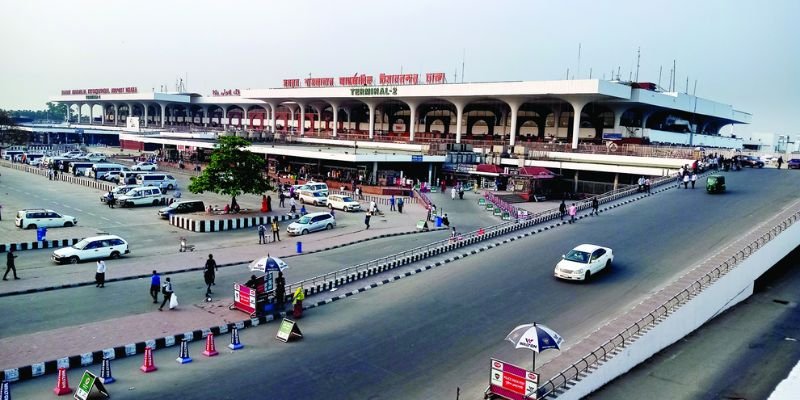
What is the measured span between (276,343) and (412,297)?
5.80 metres

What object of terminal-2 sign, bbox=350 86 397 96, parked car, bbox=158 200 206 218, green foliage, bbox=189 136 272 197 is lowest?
parked car, bbox=158 200 206 218

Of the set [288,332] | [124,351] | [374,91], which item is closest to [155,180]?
[374,91]

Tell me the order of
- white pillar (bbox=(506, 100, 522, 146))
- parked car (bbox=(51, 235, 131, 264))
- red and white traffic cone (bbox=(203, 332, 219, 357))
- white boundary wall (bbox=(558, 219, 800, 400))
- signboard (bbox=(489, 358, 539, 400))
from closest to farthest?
signboard (bbox=(489, 358, 539, 400)) → white boundary wall (bbox=(558, 219, 800, 400)) → red and white traffic cone (bbox=(203, 332, 219, 357)) → parked car (bbox=(51, 235, 131, 264)) → white pillar (bbox=(506, 100, 522, 146))

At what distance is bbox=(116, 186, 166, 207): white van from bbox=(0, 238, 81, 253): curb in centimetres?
1269

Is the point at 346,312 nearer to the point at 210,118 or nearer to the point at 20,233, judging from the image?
the point at 20,233

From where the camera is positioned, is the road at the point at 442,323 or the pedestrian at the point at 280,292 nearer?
the road at the point at 442,323

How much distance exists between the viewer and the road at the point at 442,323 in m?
13.5

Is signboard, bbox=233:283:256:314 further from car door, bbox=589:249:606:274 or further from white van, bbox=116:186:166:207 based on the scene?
white van, bbox=116:186:166:207

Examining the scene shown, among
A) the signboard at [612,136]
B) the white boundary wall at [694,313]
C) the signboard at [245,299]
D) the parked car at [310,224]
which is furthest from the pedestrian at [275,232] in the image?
the signboard at [612,136]

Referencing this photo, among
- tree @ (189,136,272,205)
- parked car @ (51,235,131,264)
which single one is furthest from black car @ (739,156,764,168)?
parked car @ (51,235,131,264)

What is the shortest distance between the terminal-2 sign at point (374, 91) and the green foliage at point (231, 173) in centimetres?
3713

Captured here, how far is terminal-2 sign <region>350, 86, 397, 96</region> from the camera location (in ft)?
242

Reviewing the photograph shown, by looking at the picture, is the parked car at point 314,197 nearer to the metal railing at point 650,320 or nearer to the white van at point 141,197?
the white van at point 141,197

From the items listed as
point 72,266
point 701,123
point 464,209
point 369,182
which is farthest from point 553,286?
point 701,123
